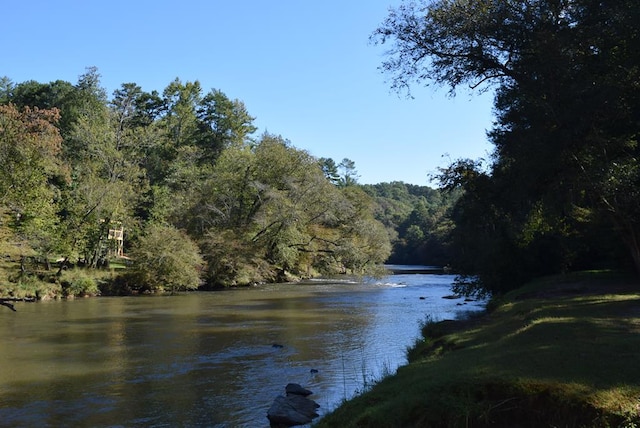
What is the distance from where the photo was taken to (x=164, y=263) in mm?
40312

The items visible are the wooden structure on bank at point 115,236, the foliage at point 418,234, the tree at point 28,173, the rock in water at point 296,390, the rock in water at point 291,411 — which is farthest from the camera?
the foliage at point 418,234

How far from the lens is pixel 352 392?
12.7 meters

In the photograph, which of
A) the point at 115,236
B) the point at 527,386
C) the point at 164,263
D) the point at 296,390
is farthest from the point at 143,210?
the point at 527,386

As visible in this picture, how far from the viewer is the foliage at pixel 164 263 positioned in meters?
40.2

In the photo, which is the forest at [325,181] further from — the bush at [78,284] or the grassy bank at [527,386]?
the grassy bank at [527,386]

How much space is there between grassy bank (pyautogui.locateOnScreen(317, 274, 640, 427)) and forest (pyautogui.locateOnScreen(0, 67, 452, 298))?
30763 millimetres

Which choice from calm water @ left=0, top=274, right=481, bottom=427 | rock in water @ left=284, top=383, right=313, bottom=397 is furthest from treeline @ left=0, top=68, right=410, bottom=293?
rock in water @ left=284, top=383, right=313, bottom=397

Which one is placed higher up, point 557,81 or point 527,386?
point 557,81

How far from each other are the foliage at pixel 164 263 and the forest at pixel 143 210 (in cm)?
9

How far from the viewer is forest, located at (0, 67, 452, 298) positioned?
35656mm

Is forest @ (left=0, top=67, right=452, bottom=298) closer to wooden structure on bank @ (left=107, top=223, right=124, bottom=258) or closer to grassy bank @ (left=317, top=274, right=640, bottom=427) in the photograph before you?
wooden structure on bank @ (left=107, top=223, right=124, bottom=258)

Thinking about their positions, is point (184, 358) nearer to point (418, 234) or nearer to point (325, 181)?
point (325, 181)

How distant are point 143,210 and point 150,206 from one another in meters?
0.96

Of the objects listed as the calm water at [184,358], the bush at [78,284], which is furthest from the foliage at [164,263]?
the calm water at [184,358]
